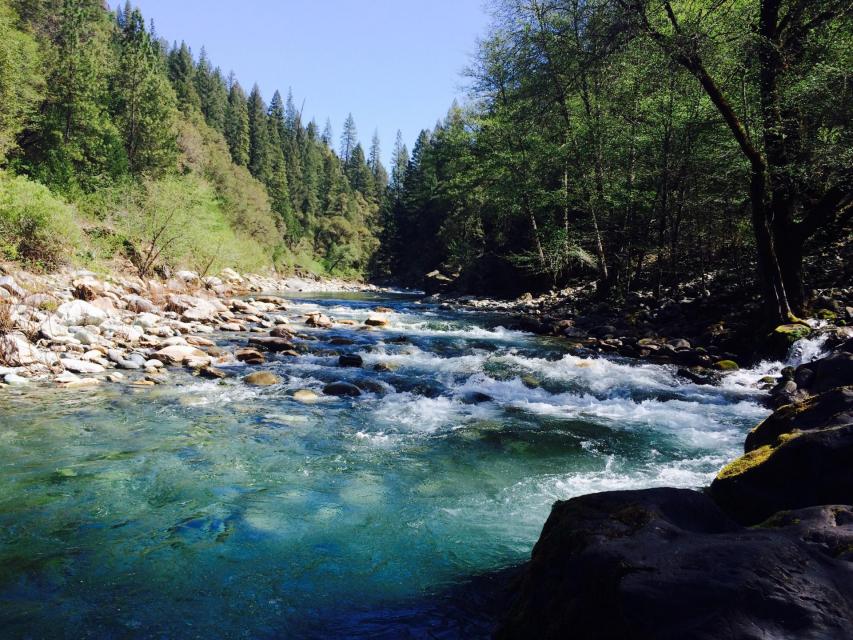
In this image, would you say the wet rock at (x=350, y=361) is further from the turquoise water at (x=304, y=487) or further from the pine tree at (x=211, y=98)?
the pine tree at (x=211, y=98)

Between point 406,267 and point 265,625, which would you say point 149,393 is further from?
point 406,267

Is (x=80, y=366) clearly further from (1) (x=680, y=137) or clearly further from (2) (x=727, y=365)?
(1) (x=680, y=137)

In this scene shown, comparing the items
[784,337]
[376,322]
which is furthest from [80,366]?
[784,337]

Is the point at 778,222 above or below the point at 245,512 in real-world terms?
above

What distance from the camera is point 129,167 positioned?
33.2 meters

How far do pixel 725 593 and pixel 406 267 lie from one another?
53709mm

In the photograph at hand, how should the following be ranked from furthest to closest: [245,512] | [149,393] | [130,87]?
[130,87], [149,393], [245,512]

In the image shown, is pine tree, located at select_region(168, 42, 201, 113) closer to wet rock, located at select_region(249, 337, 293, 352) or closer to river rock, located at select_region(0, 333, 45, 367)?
wet rock, located at select_region(249, 337, 293, 352)

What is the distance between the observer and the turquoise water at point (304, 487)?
3.21 meters

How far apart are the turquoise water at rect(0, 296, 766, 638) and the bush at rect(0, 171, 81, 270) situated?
1065 centimetres

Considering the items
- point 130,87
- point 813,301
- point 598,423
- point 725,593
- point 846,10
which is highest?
point 130,87

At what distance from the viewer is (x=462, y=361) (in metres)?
11.6

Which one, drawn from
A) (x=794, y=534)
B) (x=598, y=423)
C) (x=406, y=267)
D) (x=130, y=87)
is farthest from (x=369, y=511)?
(x=406, y=267)

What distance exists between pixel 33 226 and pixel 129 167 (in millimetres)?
19623
